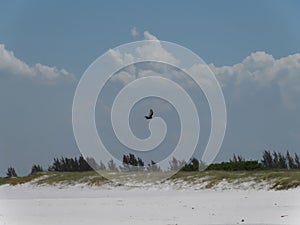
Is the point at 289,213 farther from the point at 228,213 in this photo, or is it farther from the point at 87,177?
the point at 87,177

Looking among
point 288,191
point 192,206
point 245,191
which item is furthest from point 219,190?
point 192,206

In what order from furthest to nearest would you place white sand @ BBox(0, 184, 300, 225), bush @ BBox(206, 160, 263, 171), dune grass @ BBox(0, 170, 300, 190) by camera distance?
bush @ BBox(206, 160, 263, 171) → dune grass @ BBox(0, 170, 300, 190) → white sand @ BBox(0, 184, 300, 225)

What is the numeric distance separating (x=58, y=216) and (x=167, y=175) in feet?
29.2

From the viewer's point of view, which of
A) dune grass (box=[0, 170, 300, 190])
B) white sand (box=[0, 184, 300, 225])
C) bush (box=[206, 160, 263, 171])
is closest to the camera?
white sand (box=[0, 184, 300, 225])

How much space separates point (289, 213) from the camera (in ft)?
31.5

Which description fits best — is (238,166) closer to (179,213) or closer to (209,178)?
(209,178)

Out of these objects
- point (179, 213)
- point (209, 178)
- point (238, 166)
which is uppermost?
point (238, 166)

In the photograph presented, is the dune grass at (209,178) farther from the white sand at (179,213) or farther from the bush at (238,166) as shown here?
the bush at (238,166)

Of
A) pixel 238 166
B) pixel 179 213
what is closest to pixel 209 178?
pixel 238 166

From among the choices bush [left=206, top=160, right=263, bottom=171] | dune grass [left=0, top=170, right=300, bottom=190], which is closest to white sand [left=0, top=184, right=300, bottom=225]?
dune grass [left=0, top=170, right=300, bottom=190]

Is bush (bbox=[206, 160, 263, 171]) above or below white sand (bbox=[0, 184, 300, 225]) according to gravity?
above

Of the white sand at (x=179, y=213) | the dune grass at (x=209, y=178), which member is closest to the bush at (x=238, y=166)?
the dune grass at (x=209, y=178)

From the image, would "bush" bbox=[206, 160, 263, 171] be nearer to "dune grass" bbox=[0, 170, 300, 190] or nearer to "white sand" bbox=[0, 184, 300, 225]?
"dune grass" bbox=[0, 170, 300, 190]

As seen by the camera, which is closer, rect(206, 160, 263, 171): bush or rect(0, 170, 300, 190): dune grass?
rect(0, 170, 300, 190): dune grass
